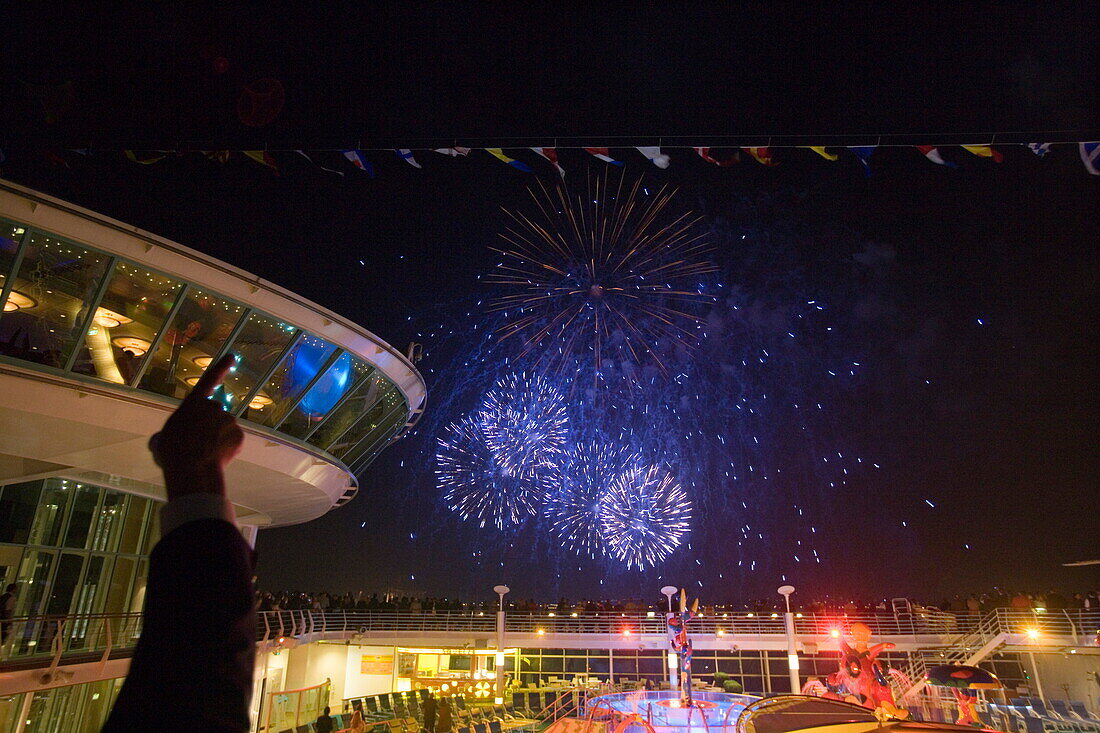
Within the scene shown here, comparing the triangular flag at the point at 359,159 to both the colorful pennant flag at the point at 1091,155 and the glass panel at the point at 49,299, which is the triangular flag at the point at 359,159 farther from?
the colorful pennant flag at the point at 1091,155

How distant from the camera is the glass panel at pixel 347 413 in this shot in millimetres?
16938

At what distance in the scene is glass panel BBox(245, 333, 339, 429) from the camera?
15.1m

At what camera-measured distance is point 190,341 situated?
1355 cm

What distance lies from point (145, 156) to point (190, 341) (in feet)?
15.8

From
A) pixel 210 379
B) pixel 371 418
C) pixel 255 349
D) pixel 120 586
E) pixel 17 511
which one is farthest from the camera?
pixel 371 418

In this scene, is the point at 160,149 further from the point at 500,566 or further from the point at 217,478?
the point at 500,566

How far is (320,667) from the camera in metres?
30.8

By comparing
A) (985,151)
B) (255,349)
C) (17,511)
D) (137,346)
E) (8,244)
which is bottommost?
(17,511)

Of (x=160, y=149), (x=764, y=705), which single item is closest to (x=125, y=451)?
(x=160, y=149)

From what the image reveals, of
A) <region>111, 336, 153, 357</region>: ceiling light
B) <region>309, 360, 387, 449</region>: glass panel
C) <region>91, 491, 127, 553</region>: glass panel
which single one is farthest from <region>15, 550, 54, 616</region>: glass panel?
<region>309, 360, 387, 449</region>: glass panel

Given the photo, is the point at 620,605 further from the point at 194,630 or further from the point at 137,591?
the point at 194,630

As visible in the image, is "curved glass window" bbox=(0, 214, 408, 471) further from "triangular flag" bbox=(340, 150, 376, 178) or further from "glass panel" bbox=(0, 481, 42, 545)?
"triangular flag" bbox=(340, 150, 376, 178)

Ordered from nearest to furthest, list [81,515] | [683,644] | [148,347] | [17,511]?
[148,347] → [17,511] → [81,515] → [683,644]

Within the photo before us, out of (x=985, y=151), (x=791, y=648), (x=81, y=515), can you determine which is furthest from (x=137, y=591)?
(x=791, y=648)
